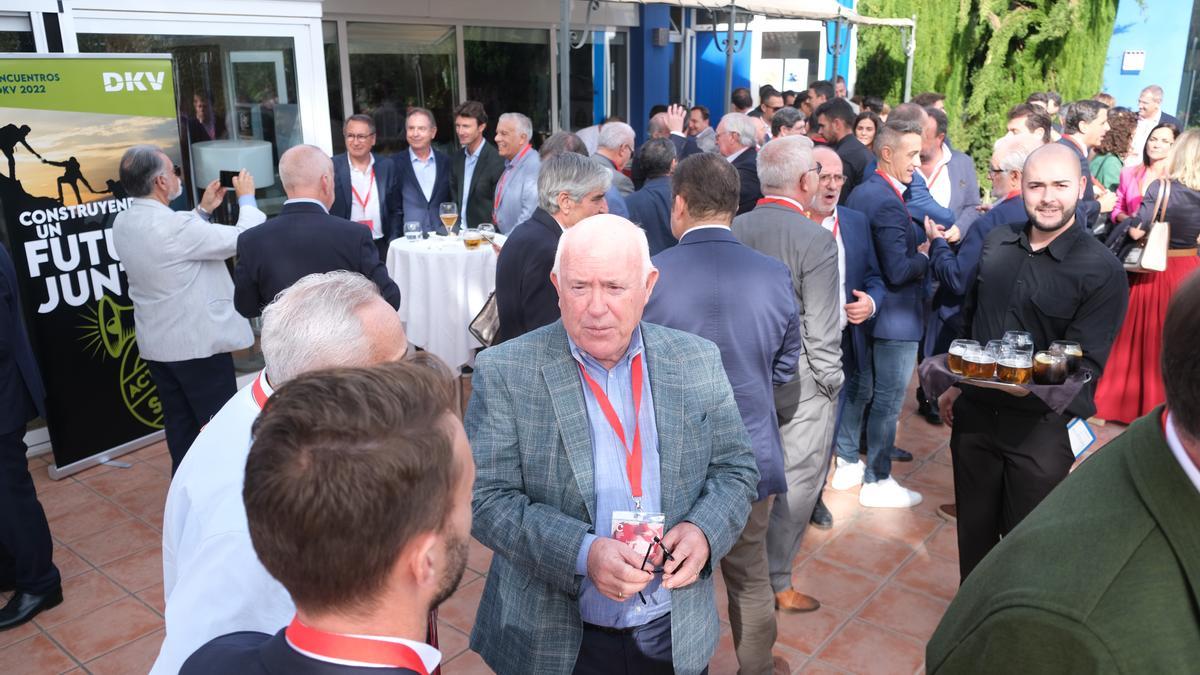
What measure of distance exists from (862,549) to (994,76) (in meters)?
12.9

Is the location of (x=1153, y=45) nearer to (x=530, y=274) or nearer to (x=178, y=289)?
(x=530, y=274)

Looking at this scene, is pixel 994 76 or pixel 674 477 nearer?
pixel 674 477

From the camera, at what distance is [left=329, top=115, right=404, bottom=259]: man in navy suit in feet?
20.0

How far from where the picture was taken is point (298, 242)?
3.62 metres

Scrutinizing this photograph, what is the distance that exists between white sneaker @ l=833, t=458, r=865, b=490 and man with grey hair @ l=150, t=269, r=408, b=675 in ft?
10.9

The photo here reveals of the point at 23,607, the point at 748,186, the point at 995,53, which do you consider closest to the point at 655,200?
the point at 748,186

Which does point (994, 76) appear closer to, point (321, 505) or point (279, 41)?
point (279, 41)

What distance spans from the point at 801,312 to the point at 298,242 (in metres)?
2.08

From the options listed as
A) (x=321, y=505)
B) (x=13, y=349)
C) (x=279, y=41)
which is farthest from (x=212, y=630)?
(x=279, y=41)

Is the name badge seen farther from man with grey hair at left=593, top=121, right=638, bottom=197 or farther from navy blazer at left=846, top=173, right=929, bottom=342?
man with grey hair at left=593, top=121, right=638, bottom=197

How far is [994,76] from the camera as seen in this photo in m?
14.5

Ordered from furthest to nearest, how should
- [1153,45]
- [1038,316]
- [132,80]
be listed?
[1153,45] → [132,80] → [1038,316]

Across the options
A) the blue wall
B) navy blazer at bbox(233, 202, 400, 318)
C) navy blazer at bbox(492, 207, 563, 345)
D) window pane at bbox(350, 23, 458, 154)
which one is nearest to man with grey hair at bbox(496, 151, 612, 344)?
navy blazer at bbox(492, 207, 563, 345)

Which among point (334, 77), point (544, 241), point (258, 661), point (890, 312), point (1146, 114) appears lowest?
point (890, 312)
